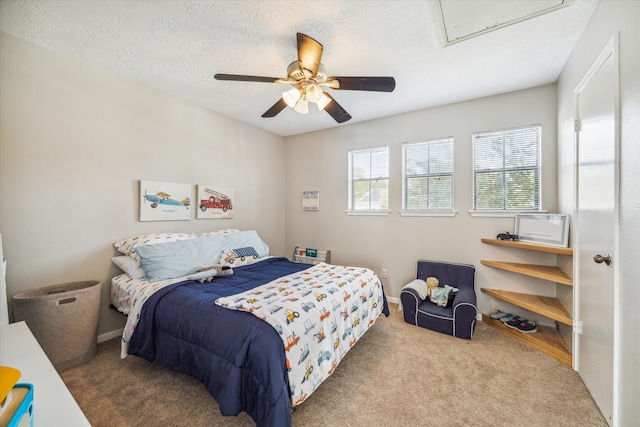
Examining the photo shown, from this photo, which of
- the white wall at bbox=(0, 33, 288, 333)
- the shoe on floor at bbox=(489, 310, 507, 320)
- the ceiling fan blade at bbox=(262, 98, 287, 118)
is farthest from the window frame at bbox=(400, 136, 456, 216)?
the white wall at bbox=(0, 33, 288, 333)

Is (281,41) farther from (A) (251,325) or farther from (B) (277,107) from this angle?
(A) (251,325)

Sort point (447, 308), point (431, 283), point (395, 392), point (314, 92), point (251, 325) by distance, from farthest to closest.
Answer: point (431, 283)
point (447, 308)
point (314, 92)
point (395, 392)
point (251, 325)

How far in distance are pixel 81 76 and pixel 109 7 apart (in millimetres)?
1032

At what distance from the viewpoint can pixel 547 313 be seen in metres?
2.38

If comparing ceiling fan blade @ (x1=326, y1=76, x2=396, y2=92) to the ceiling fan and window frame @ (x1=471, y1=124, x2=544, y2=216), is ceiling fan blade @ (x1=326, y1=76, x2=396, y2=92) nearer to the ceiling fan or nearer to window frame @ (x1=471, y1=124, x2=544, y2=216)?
the ceiling fan

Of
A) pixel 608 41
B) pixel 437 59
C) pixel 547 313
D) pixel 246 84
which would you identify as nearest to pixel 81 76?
pixel 246 84

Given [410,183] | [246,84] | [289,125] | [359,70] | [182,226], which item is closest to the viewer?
[359,70]

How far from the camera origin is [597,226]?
1.78m

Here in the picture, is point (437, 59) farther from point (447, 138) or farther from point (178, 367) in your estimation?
point (178, 367)

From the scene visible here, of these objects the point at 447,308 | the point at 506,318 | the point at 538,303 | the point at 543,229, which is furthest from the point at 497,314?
the point at 543,229

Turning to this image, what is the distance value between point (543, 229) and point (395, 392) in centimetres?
223

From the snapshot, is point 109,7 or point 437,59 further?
point 437,59

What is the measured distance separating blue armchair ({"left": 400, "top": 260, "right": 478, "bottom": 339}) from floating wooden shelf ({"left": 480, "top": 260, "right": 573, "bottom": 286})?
293 millimetres

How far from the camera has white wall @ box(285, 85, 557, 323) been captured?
115 inches
